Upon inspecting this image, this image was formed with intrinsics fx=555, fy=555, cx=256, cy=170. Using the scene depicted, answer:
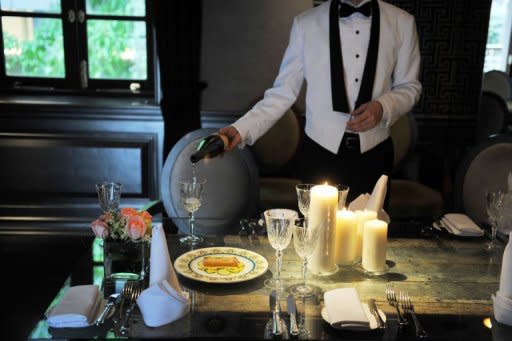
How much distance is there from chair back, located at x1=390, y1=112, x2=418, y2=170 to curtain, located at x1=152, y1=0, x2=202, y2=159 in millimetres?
1073

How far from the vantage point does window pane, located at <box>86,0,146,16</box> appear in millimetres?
3174

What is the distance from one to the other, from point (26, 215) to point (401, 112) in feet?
7.49

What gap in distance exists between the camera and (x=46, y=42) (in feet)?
10.5

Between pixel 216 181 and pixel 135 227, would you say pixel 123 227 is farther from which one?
pixel 216 181

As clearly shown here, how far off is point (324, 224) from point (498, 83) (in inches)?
99.9

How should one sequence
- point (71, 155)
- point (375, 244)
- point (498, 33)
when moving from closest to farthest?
point (375, 244) → point (71, 155) → point (498, 33)

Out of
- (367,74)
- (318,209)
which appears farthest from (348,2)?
(318,209)

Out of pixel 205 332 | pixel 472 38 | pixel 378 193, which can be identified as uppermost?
pixel 472 38

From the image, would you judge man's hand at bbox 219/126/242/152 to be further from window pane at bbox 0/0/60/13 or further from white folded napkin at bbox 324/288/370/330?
window pane at bbox 0/0/60/13

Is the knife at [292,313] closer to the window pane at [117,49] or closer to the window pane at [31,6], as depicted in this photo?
the window pane at [117,49]

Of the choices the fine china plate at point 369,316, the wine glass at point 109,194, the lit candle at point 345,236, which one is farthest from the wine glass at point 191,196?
the fine china plate at point 369,316

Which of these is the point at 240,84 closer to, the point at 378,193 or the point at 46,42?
the point at 46,42

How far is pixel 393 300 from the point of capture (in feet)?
3.69

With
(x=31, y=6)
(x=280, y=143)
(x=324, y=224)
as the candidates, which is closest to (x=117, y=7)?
(x=31, y=6)
